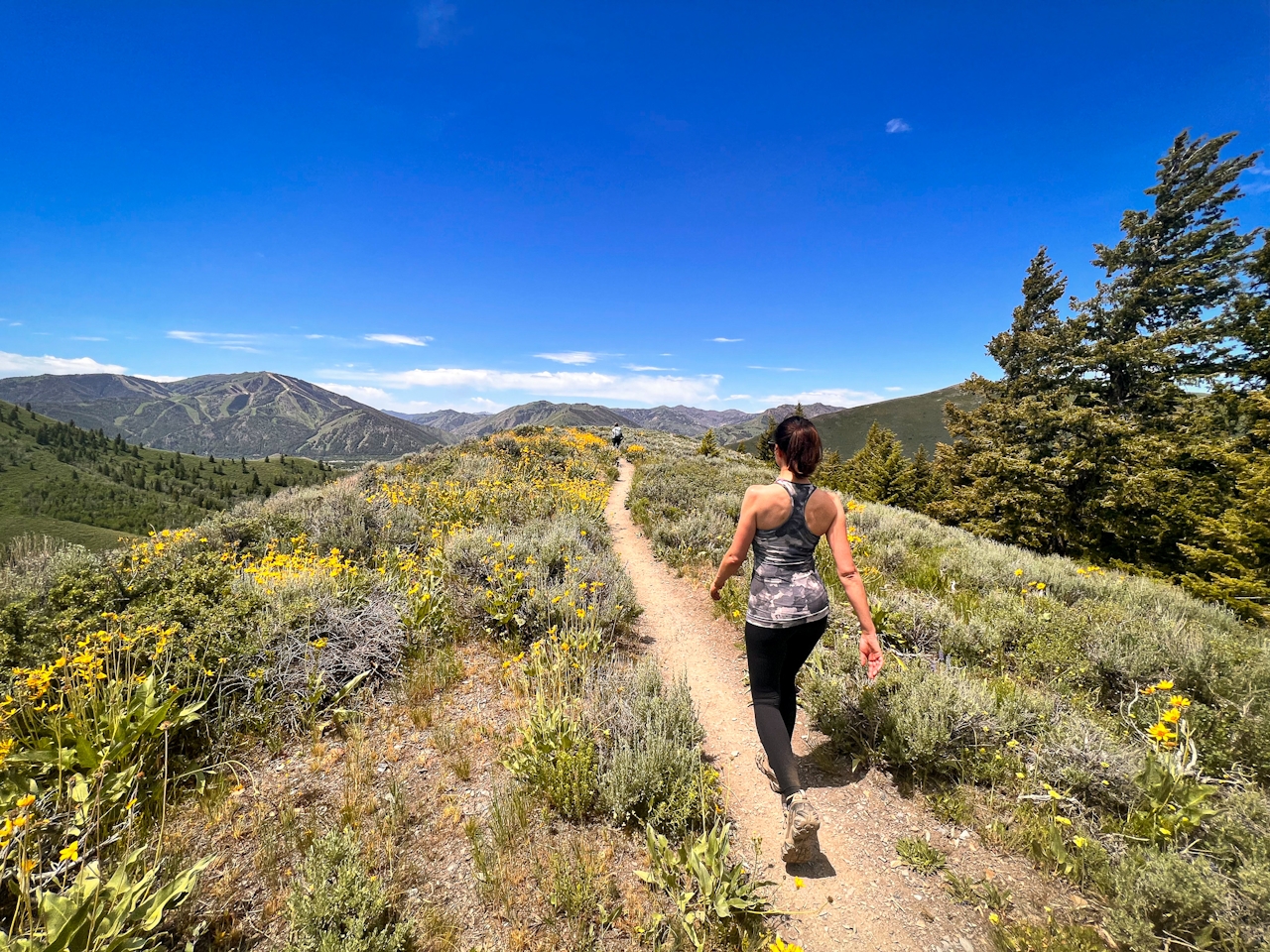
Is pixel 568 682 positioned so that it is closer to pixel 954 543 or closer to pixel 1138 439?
pixel 954 543

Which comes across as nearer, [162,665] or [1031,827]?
[1031,827]

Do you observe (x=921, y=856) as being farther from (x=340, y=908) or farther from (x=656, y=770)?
(x=340, y=908)

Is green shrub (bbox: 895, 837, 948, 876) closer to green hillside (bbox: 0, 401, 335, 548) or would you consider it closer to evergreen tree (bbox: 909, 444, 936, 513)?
evergreen tree (bbox: 909, 444, 936, 513)

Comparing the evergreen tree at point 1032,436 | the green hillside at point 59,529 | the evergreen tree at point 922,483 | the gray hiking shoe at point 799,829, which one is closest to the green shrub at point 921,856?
the gray hiking shoe at point 799,829

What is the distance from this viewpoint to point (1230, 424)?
1388cm

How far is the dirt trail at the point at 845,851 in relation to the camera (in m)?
2.67

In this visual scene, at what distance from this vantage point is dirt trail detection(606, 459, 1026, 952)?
2.67 metres

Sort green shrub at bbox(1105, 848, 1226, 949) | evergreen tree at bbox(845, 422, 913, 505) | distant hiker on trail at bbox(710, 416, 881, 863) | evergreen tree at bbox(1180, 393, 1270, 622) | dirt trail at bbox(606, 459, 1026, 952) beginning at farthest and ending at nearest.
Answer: evergreen tree at bbox(845, 422, 913, 505), evergreen tree at bbox(1180, 393, 1270, 622), distant hiker on trail at bbox(710, 416, 881, 863), dirt trail at bbox(606, 459, 1026, 952), green shrub at bbox(1105, 848, 1226, 949)

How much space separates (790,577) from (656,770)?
171 centimetres

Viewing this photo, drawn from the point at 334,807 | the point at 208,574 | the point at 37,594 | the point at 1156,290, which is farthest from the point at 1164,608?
the point at 1156,290

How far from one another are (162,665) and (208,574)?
4.43ft

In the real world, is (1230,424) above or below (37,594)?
above

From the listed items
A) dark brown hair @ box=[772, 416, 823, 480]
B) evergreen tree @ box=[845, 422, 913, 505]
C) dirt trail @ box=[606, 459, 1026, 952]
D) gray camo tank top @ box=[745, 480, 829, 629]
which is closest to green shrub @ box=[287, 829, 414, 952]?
dirt trail @ box=[606, 459, 1026, 952]

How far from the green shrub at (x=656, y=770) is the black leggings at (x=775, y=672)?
0.58m
